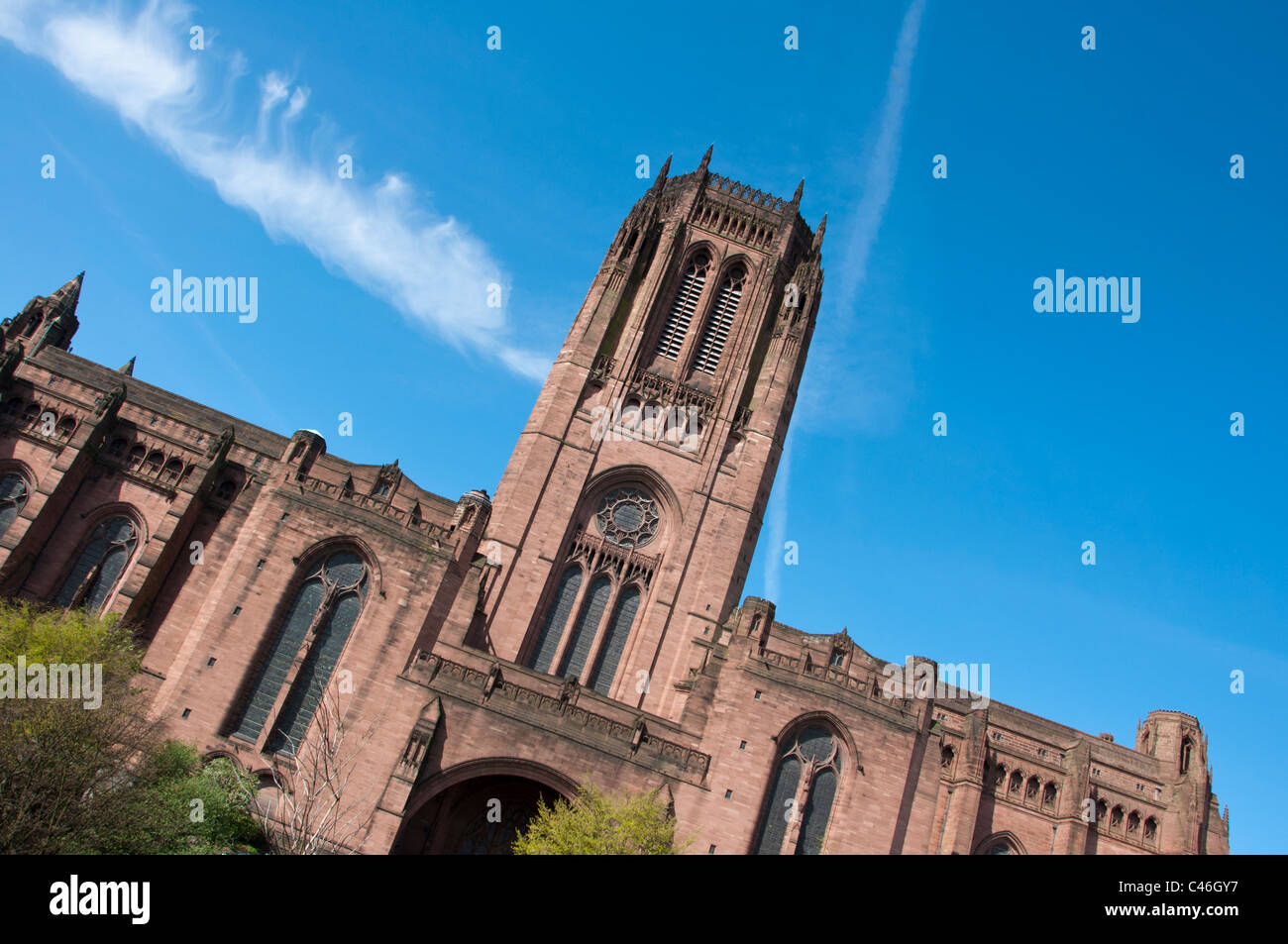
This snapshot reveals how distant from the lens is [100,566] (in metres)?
39.2

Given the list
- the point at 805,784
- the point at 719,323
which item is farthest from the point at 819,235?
the point at 805,784

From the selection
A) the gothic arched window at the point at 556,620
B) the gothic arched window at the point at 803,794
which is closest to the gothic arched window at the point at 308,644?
the gothic arched window at the point at 556,620

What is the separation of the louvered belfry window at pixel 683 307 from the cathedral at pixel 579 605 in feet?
0.47

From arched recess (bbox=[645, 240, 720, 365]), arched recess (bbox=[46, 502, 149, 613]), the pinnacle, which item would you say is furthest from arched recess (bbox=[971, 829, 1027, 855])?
the pinnacle

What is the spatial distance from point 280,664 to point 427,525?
7298 mm

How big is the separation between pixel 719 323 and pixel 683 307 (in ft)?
7.17

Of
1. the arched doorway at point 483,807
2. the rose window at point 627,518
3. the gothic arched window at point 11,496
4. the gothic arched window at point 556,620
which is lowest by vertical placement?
the arched doorway at point 483,807

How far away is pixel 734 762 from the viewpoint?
32500mm

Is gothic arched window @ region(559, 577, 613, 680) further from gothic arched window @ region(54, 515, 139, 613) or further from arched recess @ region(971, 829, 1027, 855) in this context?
arched recess @ region(971, 829, 1027, 855)

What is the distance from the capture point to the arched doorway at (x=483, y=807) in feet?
101

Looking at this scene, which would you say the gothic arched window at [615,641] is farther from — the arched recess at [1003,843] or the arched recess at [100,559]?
the arched recess at [100,559]
